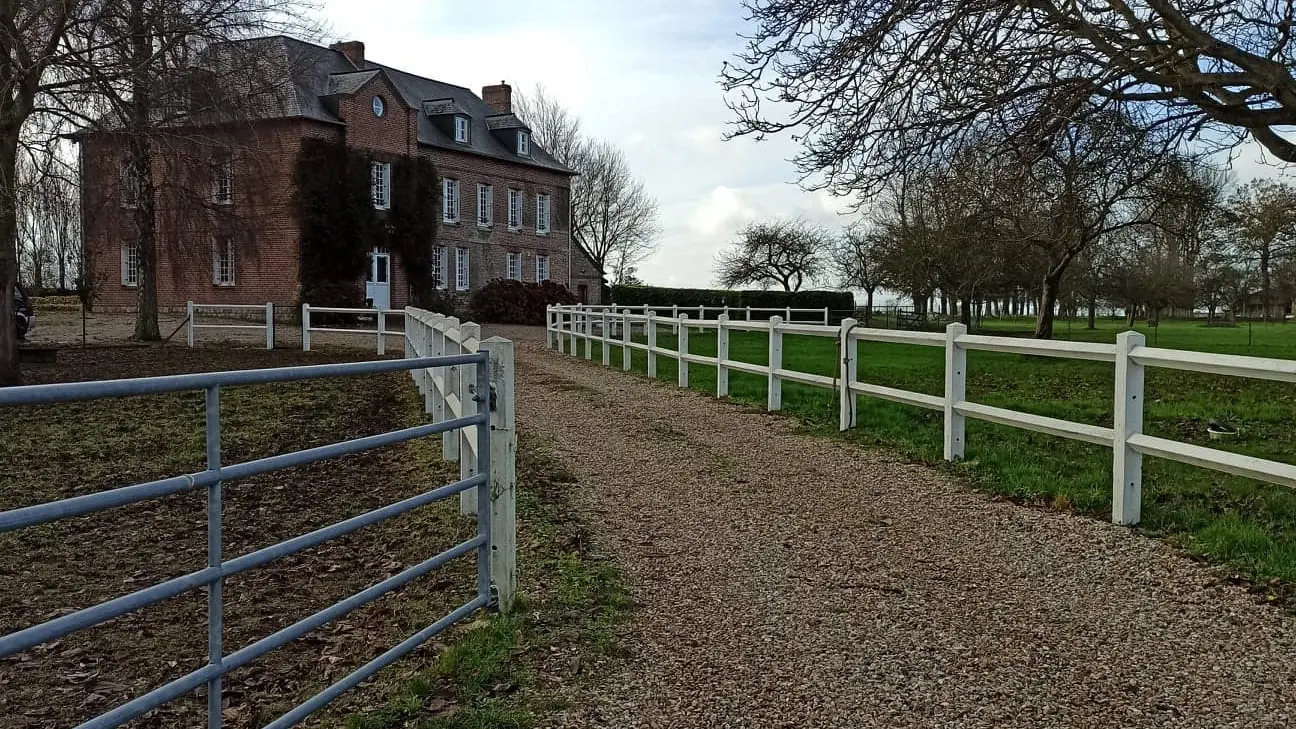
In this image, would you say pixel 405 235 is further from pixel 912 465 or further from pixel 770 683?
pixel 770 683

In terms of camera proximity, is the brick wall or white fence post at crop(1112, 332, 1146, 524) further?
the brick wall

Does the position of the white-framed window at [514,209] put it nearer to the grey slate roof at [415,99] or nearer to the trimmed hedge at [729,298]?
the grey slate roof at [415,99]

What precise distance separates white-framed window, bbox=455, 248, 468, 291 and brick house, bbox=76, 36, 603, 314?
0.19 ft

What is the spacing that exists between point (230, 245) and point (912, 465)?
1800cm

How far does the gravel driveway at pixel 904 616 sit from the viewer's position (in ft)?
12.5

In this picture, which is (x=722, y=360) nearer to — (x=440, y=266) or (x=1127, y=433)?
(x=1127, y=433)

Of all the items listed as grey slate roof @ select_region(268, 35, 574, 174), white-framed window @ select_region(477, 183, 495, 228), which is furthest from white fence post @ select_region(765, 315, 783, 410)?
white-framed window @ select_region(477, 183, 495, 228)

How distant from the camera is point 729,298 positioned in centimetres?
4784

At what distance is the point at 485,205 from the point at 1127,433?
42192 mm

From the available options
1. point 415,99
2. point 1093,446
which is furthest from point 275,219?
point 1093,446

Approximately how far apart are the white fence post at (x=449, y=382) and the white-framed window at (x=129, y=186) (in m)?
12.2

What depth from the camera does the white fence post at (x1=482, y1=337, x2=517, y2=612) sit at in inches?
181

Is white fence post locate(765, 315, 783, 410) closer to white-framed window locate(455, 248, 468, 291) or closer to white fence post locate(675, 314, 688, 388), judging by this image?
white fence post locate(675, 314, 688, 388)

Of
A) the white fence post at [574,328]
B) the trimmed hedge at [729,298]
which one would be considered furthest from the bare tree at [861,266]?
the white fence post at [574,328]
